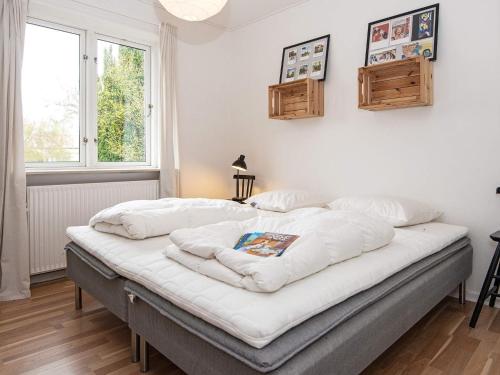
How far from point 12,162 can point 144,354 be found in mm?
1818

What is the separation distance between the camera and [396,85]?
2768 millimetres

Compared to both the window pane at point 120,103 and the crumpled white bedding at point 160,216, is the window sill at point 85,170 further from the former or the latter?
the crumpled white bedding at point 160,216

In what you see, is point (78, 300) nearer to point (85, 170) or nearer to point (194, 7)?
point (85, 170)

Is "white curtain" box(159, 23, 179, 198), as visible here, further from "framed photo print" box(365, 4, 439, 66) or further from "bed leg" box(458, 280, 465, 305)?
"bed leg" box(458, 280, 465, 305)

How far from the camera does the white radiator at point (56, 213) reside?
2807 mm

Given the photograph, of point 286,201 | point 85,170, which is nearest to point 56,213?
point 85,170

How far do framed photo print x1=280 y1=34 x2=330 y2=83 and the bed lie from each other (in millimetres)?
1737

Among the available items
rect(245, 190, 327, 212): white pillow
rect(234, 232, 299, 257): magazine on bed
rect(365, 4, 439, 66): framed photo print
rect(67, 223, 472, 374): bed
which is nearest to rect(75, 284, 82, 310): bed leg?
rect(67, 223, 472, 374): bed

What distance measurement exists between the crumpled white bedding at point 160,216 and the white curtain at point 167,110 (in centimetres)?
102

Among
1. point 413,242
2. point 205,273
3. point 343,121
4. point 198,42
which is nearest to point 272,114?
point 343,121

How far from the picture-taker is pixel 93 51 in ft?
10.7

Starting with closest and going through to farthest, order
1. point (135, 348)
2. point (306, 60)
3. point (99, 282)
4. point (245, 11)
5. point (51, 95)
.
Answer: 1. point (135, 348)
2. point (99, 282)
3. point (51, 95)
4. point (306, 60)
5. point (245, 11)

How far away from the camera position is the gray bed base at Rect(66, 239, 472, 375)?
1091 mm

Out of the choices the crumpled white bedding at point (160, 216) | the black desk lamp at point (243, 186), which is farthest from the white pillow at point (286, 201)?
the black desk lamp at point (243, 186)
